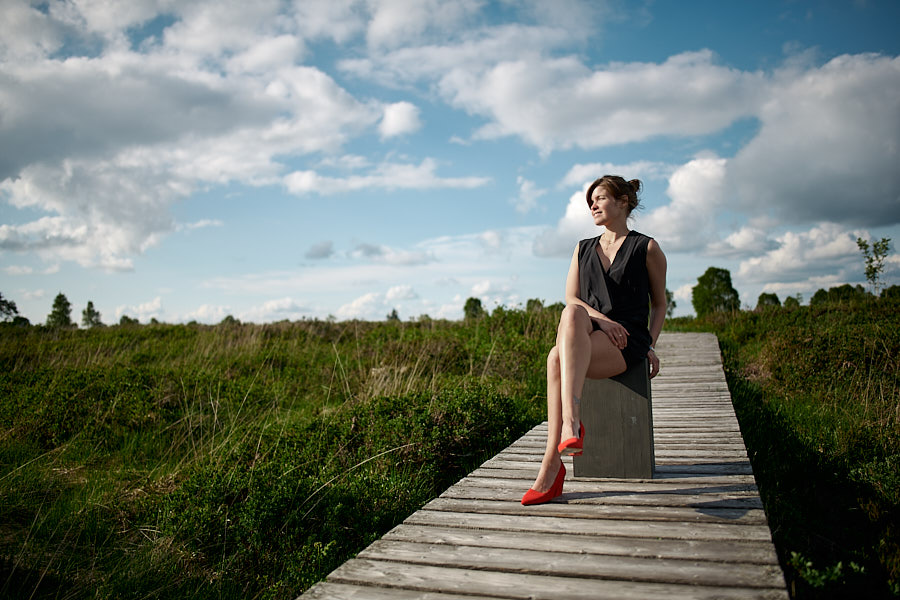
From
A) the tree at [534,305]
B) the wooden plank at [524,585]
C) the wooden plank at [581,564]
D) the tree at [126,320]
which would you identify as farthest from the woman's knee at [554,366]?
the tree at [126,320]

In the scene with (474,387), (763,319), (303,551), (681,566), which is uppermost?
(763,319)

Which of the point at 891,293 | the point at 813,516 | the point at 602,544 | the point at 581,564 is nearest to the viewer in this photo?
the point at 581,564

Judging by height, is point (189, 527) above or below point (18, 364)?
below

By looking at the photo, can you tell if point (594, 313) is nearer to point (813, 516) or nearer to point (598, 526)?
point (598, 526)

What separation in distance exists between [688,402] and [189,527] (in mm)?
4628

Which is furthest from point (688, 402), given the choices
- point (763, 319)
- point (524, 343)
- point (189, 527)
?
point (763, 319)

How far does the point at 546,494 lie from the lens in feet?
9.87

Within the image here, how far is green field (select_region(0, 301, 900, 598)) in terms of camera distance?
11.6ft

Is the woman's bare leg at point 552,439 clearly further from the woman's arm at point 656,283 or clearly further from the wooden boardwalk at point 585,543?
the woman's arm at point 656,283

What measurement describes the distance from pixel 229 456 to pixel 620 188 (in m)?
4.40

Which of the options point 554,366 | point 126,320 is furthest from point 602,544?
point 126,320

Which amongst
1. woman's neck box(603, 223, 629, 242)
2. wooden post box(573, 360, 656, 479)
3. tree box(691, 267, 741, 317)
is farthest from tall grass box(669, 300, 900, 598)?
tree box(691, 267, 741, 317)

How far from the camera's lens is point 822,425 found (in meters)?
5.57

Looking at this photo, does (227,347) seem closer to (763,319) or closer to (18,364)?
(18,364)
